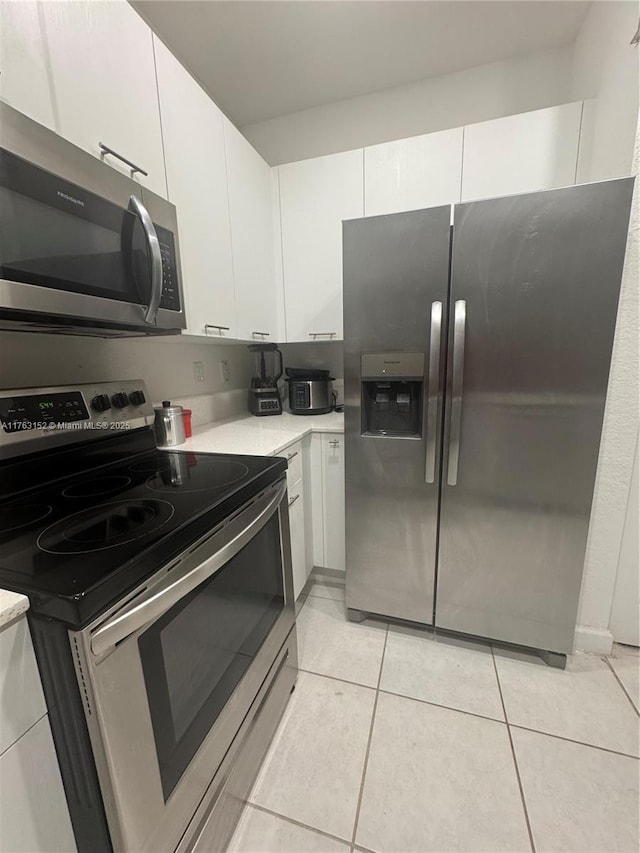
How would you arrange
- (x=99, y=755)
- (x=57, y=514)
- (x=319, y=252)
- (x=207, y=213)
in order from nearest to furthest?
(x=99, y=755), (x=57, y=514), (x=207, y=213), (x=319, y=252)

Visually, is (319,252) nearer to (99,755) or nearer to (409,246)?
(409,246)

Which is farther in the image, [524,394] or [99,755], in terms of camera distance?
[524,394]

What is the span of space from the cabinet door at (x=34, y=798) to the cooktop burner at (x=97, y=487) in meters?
0.51

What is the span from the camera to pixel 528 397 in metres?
1.27

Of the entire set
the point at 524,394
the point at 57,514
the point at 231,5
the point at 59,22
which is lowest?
the point at 57,514

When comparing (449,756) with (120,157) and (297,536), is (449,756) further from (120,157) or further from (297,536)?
(120,157)

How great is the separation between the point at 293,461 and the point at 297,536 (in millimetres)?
367

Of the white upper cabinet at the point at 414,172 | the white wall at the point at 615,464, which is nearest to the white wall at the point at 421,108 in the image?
the white upper cabinet at the point at 414,172

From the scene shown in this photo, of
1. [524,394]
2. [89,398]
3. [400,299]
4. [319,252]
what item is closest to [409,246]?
[400,299]

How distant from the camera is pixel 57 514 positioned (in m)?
0.81

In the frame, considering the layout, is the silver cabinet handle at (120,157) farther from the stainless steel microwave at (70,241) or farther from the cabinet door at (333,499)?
the cabinet door at (333,499)

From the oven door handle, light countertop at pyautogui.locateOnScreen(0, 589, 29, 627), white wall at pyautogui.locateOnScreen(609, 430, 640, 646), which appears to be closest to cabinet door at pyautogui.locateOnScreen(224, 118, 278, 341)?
the oven door handle

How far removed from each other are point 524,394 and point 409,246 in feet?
2.27

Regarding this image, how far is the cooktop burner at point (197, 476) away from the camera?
965 millimetres
